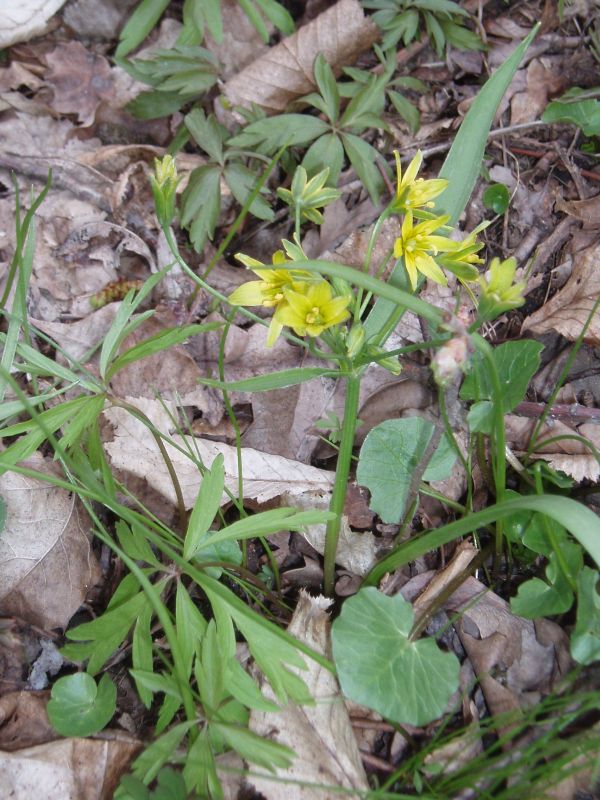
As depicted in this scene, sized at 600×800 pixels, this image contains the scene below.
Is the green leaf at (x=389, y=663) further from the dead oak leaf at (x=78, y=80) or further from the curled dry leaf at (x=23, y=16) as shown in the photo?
the curled dry leaf at (x=23, y=16)

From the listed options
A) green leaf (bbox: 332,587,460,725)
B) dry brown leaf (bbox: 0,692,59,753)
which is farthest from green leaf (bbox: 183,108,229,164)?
dry brown leaf (bbox: 0,692,59,753)

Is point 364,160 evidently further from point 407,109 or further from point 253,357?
point 253,357

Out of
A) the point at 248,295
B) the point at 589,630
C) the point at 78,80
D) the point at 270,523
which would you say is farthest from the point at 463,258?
the point at 78,80

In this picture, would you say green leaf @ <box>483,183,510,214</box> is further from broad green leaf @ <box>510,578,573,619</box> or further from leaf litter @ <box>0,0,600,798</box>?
broad green leaf @ <box>510,578,573,619</box>

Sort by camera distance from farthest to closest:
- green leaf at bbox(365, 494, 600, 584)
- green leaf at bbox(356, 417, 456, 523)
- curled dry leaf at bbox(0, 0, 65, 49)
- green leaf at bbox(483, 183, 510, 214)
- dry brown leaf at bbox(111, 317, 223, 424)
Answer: curled dry leaf at bbox(0, 0, 65, 49) → green leaf at bbox(483, 183, 510, 214) → dry brown leaf at bbox(111, 317, 223, 424) → green leaf at bbox(356, 417, 456, 523) → green leaf at bbox(365, 494, 600, 584)

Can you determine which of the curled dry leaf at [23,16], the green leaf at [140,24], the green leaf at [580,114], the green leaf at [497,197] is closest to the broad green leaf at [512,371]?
the green leaf at [497,197]

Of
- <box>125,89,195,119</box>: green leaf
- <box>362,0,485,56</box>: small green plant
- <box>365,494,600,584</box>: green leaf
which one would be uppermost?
<box>362,0,485,56</box>: small green plant

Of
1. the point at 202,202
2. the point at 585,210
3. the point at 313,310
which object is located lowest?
the point at 585,210

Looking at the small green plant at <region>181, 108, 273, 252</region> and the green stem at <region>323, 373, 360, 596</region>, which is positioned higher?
the small green plant at <region>181, 108, 273, 252</region>

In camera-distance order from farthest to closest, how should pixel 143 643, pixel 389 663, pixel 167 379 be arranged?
pixel 167 379 → pixel 143 643 → pixel 389 663
